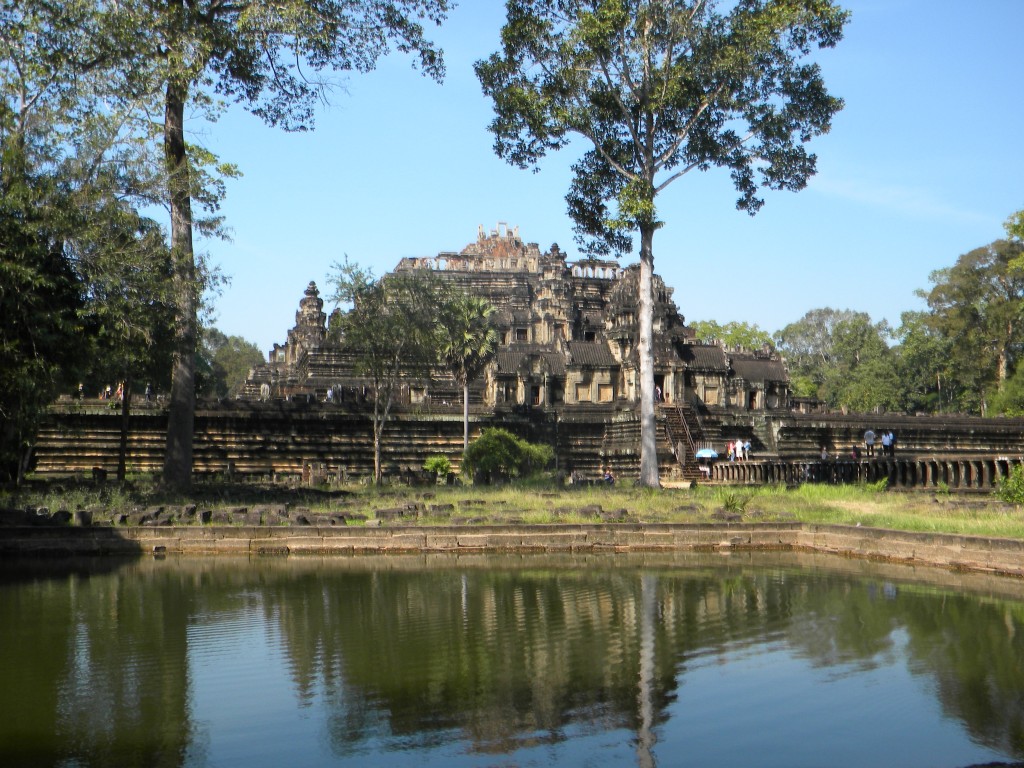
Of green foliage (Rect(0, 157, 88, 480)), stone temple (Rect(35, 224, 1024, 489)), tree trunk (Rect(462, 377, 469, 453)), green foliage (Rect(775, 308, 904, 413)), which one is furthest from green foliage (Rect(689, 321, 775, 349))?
green foliage (Rect(0, 157, 88, 480))

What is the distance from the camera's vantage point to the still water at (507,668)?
25.4 ft

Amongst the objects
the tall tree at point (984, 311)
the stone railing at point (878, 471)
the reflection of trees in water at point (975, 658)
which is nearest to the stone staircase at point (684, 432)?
the stone railing at point (878, 471)

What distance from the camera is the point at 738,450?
4106cm

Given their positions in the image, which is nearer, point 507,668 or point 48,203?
point 507,668

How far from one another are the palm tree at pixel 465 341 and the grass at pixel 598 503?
12518mm

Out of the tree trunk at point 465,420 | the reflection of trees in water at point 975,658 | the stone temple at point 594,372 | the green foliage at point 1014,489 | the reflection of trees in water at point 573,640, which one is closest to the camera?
the reflection of trees in water at point 975,658

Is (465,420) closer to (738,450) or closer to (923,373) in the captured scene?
(738,450)

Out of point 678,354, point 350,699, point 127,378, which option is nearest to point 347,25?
point 127,378

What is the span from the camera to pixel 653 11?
27.1 metres

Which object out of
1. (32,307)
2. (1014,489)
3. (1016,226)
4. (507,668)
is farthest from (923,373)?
(507,668)

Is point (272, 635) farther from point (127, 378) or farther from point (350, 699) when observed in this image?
point (127, 378)

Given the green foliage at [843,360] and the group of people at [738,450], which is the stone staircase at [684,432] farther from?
the green foliage at [843,360]

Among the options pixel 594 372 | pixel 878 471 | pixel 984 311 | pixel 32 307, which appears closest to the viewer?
pixel 32 307

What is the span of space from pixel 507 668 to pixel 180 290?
1480 centimetres
